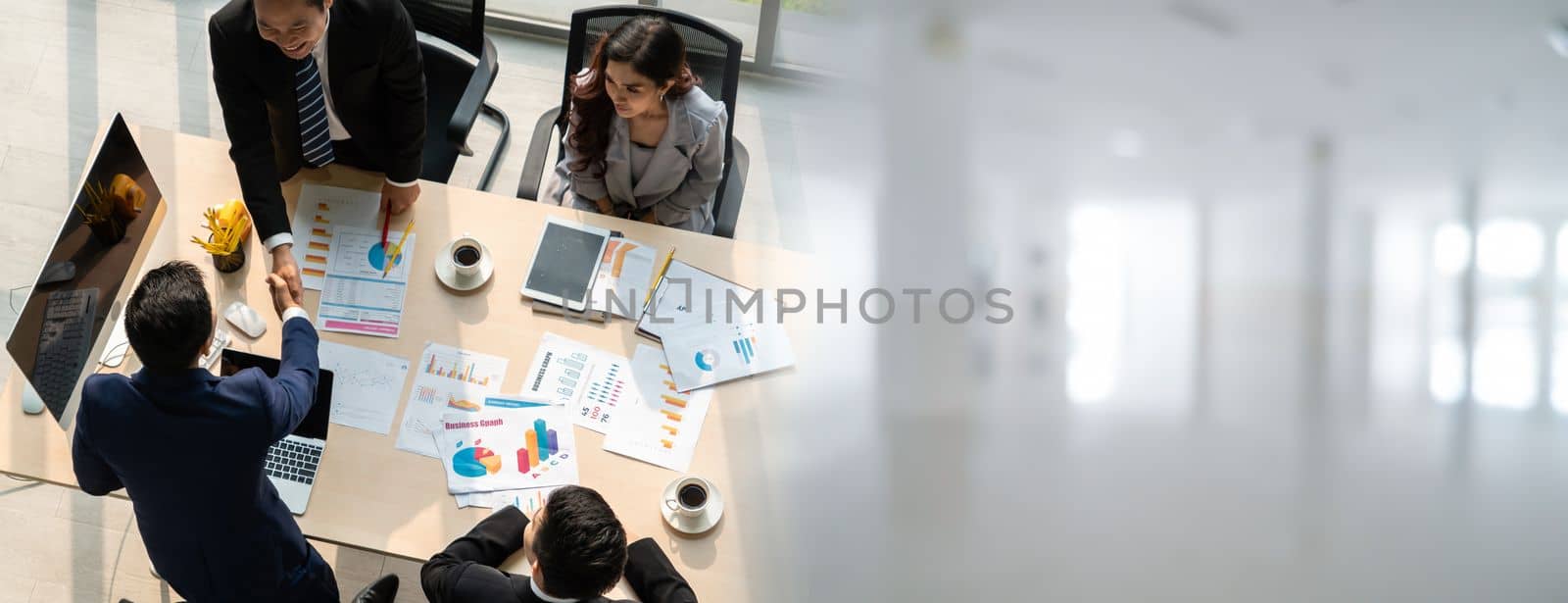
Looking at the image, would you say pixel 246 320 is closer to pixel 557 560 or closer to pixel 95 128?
pixel 557 560

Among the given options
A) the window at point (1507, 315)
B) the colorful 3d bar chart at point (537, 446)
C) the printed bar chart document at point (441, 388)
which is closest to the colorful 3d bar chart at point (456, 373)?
the printed bar chart document at point (441, 388)

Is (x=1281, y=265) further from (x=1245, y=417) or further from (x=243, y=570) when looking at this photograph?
(x=243, y=570)

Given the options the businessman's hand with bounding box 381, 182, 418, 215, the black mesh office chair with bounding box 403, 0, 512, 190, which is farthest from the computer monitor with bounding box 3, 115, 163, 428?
the black mesh office chair with bounding box 403, 0, 512, 190

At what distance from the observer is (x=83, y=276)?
4.19 ft

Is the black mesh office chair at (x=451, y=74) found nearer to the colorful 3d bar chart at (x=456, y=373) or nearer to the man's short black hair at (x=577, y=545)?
the colorful 3d bar chart at (x=456, y=373)

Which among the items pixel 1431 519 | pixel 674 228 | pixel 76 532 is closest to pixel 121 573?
pixel 76 532

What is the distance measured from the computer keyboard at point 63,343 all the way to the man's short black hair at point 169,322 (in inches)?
6.5

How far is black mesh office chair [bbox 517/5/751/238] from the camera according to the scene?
1691mm

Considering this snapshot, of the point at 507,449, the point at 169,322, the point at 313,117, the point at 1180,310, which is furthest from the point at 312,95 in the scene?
the point at 1180,310

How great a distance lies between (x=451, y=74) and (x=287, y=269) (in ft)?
2.18

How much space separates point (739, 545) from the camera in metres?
1.36

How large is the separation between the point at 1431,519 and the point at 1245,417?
13 centimetres

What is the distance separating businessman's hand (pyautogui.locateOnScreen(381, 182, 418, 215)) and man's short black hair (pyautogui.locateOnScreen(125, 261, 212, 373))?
45 centimetres

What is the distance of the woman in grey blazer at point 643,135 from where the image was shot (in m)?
1.52
